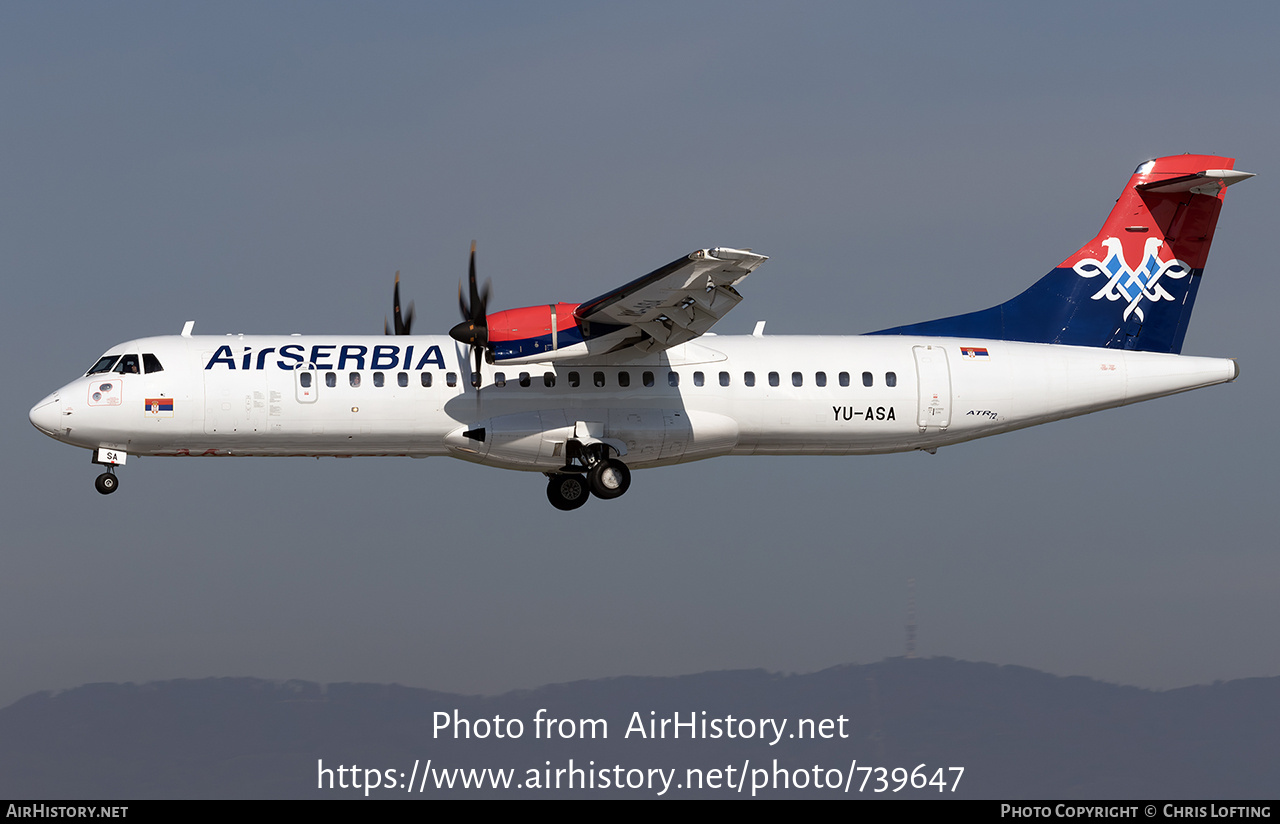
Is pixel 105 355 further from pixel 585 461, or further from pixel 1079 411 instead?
pixel 1079 411

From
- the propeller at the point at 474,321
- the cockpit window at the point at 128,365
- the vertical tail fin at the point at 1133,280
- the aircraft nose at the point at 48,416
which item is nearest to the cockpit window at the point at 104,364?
the cockpit window at the point at 128,365

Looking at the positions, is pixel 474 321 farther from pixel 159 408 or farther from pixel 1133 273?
pixel 1133 273

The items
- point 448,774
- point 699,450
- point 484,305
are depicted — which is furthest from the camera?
point 699,450

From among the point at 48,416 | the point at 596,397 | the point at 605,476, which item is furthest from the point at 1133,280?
the point at 48,416

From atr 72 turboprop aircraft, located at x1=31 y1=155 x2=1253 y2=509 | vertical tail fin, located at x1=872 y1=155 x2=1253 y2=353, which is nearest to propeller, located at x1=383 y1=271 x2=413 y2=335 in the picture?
atr 72 turboprop aircraft, located at x1=31 y1=155 x2=1253 y2=509

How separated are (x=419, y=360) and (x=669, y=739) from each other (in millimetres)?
53211

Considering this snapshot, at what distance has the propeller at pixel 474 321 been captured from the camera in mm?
21641

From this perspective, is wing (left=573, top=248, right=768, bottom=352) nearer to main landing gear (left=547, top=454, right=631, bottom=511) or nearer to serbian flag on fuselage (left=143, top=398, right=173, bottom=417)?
main landing gear (left=547, top=454, right=631, bottom=511)

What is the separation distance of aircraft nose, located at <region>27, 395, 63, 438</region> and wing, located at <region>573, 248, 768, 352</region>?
8.81 metres

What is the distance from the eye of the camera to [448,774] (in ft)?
65.4

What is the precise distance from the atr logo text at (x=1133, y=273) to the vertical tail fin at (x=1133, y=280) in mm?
19

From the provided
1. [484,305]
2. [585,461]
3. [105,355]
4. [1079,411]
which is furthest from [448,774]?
[1079,411]

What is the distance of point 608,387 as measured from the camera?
76.0 feet
